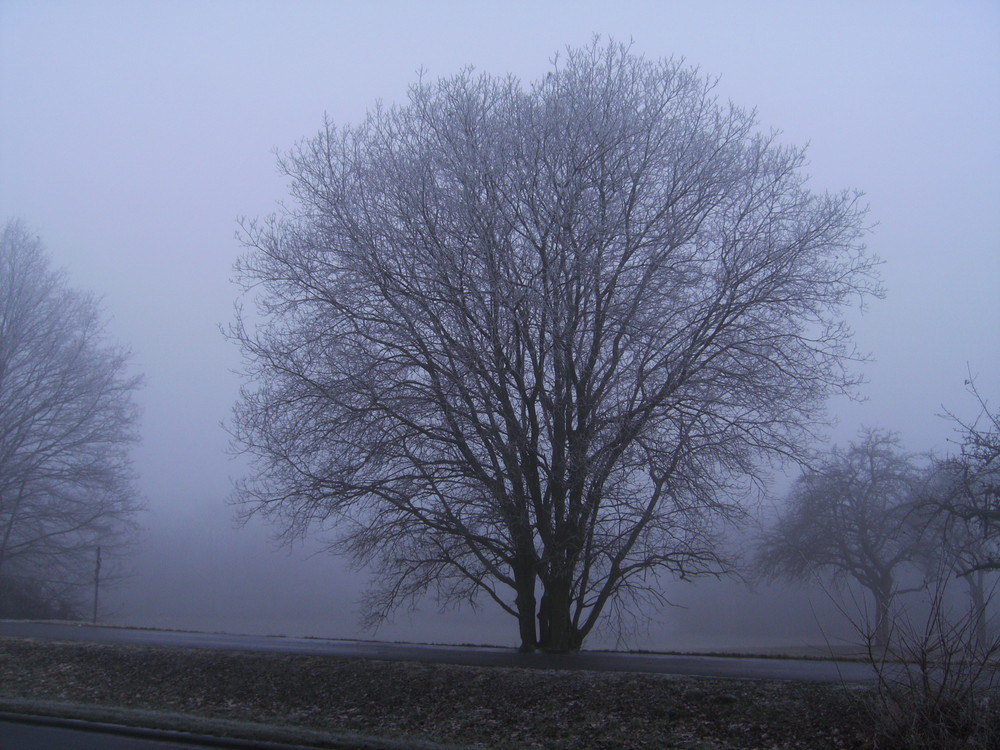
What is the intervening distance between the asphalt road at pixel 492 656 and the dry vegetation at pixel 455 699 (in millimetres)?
779

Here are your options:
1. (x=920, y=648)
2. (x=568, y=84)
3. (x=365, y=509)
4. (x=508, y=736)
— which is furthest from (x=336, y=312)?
(x=920, y=648)

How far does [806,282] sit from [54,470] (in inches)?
1030

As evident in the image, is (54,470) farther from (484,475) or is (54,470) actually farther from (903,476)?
(903,476)

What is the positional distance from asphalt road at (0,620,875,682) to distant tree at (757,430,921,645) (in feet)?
56.3

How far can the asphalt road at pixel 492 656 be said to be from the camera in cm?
1050

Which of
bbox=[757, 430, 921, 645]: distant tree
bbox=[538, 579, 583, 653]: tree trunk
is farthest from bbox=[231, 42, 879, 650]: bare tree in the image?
bbox=[757, 430, 921, 645]: distant tree

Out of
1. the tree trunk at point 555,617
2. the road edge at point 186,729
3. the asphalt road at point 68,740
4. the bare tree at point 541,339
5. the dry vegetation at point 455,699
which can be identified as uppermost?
the bare tree at point 541,339

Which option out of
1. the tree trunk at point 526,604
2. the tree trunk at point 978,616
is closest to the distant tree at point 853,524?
the tree trunk at point 978,616

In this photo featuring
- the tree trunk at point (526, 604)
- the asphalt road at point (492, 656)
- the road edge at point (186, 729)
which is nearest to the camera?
the road edge at point (186, 729)

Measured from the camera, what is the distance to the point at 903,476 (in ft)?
96.3

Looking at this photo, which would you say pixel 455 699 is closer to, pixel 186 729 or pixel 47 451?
pixel 186 729

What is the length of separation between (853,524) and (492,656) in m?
20.8

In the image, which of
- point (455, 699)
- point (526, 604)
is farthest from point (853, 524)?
point (455, 699)

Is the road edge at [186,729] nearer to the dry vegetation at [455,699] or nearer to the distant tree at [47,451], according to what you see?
the dry vegetation at [455,699]
